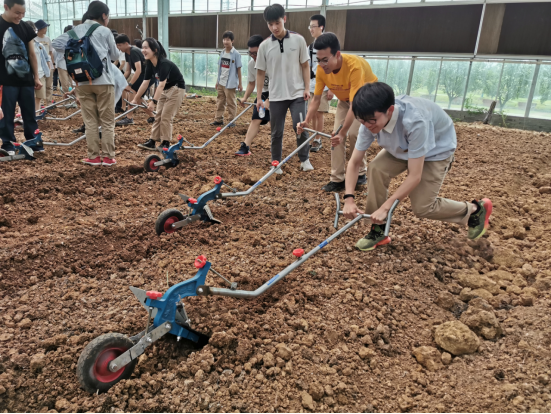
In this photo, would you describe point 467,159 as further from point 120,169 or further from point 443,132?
point 120,169

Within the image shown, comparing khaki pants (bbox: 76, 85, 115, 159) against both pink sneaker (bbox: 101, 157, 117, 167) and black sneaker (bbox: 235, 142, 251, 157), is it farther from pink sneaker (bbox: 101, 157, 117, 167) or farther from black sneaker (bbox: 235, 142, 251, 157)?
black sneaker (bbox: 235, 142, 251, 157)

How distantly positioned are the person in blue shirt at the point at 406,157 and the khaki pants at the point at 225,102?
18.5 feet

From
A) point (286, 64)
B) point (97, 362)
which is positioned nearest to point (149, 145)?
point (286, 64)

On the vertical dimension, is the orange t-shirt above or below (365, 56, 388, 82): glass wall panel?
below

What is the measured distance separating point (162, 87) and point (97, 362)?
15.9 feet

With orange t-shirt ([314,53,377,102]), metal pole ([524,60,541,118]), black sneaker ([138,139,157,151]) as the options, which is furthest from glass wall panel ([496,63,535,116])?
black sneaker ([138,139,157,151])

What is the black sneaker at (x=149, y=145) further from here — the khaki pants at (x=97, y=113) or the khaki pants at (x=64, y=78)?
the khaki pants at (x=64, y=78)

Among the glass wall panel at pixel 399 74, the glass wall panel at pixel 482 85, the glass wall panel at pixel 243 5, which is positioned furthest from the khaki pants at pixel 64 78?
the glass wall panel at pixel 482 85

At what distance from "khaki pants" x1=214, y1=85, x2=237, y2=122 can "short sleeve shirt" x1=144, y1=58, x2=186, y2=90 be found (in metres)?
2.09

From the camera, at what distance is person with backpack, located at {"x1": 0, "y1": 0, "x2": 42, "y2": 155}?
5.01 meters

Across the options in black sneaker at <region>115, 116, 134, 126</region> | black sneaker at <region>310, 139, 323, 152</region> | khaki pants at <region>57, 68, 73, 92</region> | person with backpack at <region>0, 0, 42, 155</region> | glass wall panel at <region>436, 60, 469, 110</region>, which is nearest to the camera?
person with backpack at <region>0, 0, 42, 155</region>

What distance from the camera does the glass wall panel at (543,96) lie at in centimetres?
950

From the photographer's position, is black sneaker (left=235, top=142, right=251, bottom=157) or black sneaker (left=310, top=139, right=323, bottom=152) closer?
black sneaker (left=235, top=142, right=251, bottom=157)

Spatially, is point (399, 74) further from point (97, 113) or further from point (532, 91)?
point (97, 113)
